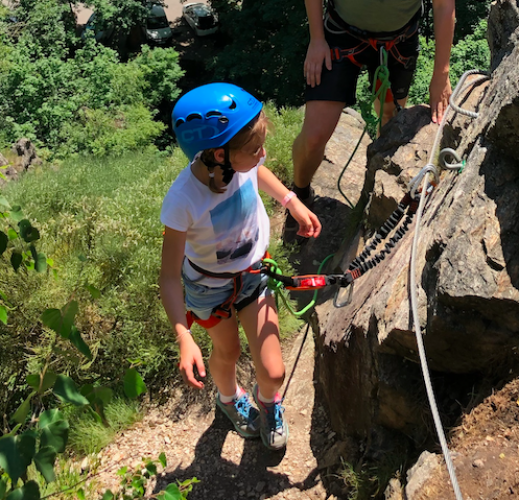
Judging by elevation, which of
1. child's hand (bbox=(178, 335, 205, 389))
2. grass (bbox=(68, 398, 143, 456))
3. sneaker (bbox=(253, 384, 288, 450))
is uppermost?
child's hand (bbox=(178, 335, 205, 389))

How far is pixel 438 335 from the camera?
212 centimetres

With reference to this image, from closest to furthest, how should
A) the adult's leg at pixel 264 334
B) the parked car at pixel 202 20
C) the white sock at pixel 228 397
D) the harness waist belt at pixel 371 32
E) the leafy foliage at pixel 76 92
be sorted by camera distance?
1. the adult's leg at pixel 264 334
2. the white sock at pixel 228 397
3. the harness waist belt at pixel 371 32
4. the leafy foliage at pixel 76 92
5. the parked car at pixel 202 20

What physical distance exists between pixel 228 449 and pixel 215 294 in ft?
3.84

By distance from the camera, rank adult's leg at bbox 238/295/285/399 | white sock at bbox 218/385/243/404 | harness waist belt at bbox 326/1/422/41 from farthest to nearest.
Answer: harness waist belt at bbox 326/1/422/41 < white sock at bbox 218/385/243/404 < adult's leg at bbox 238/295/285/399

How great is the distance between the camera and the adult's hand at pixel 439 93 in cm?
338

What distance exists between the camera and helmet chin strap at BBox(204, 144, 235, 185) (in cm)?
228

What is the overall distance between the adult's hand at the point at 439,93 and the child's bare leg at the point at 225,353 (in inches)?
75.8

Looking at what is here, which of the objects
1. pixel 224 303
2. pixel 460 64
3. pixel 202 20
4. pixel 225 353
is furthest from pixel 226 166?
pixel 202 20

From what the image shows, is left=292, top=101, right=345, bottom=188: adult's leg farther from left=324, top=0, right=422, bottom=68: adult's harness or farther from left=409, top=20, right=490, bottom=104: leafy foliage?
left=409, top=20, right=490, bottom=104: leafy foliage

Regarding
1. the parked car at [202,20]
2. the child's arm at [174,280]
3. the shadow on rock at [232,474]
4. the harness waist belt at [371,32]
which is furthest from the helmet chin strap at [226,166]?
the parked car at [202,20]

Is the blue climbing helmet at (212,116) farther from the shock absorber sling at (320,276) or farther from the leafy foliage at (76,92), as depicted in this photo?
the leafy foliage at (76,92)

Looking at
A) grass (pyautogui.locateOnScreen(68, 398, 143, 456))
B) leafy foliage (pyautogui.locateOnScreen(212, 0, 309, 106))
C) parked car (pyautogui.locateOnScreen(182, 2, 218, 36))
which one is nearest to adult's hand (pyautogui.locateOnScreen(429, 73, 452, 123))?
grass (pyautogui.locateOnScreen(68, 398, 143, 456))

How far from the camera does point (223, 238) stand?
247cm

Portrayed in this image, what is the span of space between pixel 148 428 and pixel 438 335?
213 cm
